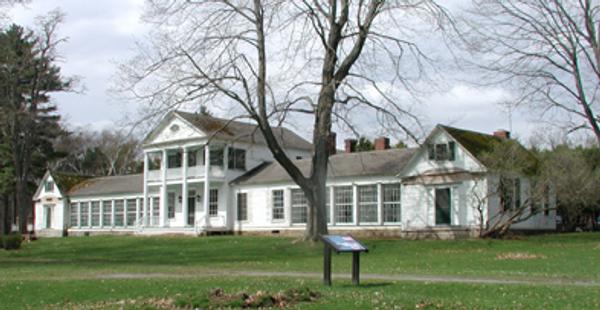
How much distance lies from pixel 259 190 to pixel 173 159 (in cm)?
784

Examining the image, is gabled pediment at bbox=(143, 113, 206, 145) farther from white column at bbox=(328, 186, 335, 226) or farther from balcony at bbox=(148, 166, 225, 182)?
white column at bbox=(328, 186, 335, 226)

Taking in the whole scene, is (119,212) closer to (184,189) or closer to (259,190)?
(184,189)

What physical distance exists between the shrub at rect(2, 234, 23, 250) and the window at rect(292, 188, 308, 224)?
15396mm

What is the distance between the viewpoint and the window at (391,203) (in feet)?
129

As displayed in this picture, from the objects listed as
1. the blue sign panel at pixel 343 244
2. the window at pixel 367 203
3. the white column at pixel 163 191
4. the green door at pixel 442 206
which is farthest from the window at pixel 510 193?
the white column at pixel 163 191

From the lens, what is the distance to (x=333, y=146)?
51.9 metres

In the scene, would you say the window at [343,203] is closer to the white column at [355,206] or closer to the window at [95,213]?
the white column at [355,206]

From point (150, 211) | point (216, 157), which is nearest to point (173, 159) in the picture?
point (216, 157)

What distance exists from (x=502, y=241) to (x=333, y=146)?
21113mm

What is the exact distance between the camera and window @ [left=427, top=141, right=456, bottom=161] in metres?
36.6

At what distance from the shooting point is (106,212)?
5762 cm

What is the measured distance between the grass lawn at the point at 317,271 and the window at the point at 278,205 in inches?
242

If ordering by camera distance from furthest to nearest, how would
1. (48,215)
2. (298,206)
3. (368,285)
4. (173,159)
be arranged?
(48,215) < (173,159) < (298,206) < (368,285)

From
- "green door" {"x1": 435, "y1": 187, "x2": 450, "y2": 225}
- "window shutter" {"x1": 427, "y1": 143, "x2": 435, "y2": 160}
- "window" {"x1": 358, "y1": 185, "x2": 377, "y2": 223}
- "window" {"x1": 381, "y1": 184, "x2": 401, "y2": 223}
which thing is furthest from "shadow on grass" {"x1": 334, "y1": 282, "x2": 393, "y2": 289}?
"window" {"x1": 358, "y1": 185, "x2": 377, "y2": 223}
